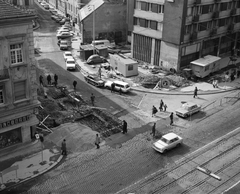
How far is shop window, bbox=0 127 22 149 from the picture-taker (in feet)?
115

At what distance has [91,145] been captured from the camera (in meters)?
37.8

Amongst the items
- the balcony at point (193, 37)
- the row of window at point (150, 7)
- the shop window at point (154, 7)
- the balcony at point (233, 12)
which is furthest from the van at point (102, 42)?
the balcony at point (233, 12)

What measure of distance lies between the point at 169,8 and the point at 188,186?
118 feet

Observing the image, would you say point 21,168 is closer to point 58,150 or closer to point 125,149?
point 58,150

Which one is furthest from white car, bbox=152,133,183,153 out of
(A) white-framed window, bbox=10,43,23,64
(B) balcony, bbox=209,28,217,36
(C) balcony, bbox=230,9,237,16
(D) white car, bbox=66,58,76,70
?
(C) balcony, bbox=230,9,237,16

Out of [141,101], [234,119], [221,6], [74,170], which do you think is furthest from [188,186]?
[221,6]

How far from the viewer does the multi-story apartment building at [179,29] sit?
58.2m

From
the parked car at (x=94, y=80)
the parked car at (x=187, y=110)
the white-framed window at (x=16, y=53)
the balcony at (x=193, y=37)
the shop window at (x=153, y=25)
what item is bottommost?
the parked car at (x=187, y=110)

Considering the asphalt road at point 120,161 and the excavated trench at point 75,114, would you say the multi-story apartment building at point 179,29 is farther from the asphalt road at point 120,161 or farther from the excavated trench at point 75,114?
the excavated trench at point 75,114

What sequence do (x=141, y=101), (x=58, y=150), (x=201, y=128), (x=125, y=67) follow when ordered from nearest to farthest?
(x=58, y=150) < (x=201, y=128) < (x=141, y=101) < (x=125, y=67)

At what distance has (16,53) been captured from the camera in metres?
32.8

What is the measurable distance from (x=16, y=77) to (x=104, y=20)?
4638 cm

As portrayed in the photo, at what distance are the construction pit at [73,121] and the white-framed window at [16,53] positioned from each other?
10236 millimetres

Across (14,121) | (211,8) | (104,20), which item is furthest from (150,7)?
(14,121)
